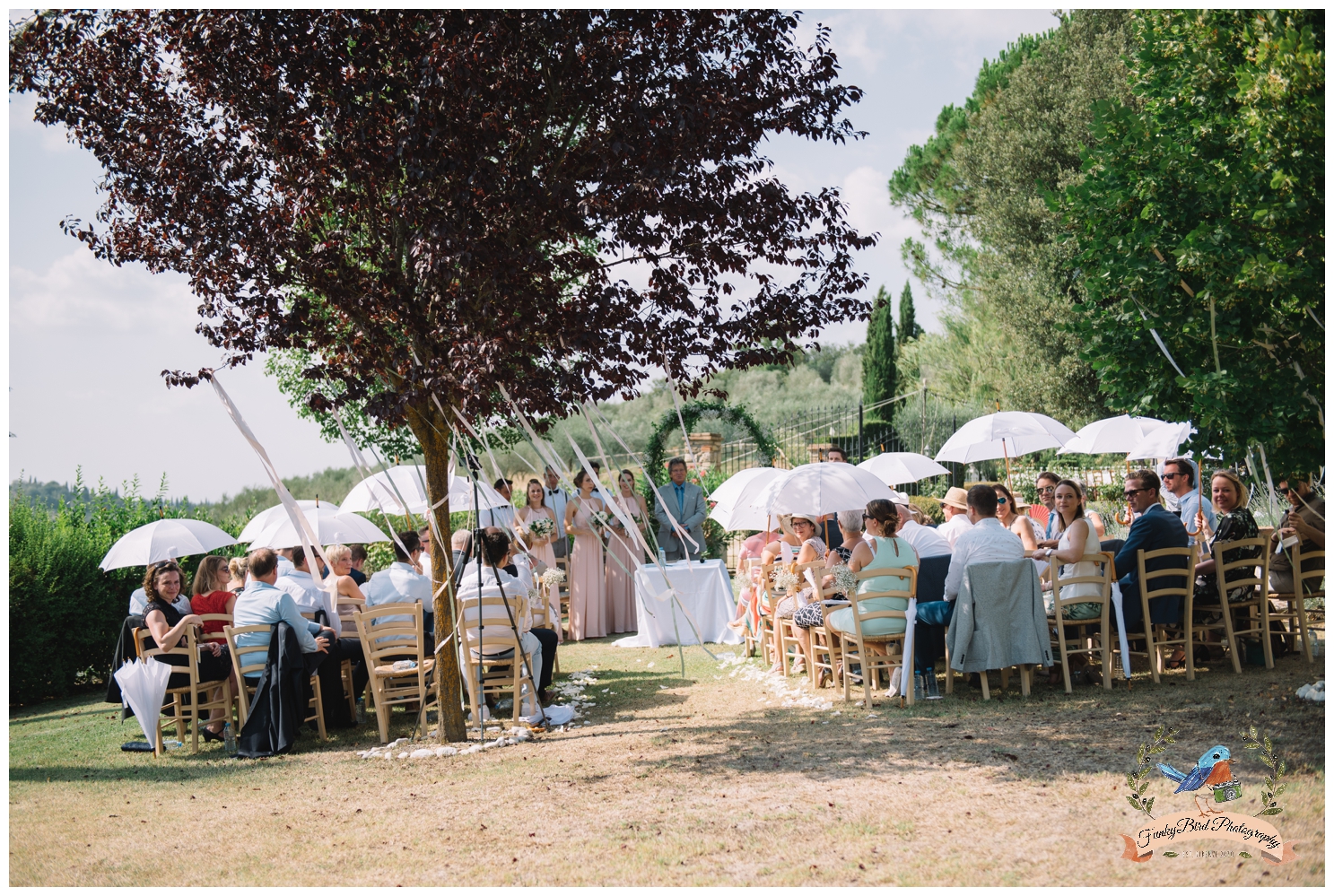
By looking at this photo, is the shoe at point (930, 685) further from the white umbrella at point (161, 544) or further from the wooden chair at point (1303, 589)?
the white umbrella at point (161, 544)

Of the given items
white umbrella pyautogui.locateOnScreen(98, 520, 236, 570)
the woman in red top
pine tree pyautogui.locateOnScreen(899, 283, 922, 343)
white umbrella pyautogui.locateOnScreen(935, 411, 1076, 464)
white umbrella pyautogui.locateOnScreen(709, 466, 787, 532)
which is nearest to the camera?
the woman in red top

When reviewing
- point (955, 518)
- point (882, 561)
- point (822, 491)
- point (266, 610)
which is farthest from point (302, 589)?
point (955, 518)

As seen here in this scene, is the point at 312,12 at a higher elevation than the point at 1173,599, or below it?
higher

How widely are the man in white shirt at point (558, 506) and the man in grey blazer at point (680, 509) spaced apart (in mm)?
1151

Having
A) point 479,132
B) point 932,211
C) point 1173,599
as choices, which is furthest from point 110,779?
point 932,211

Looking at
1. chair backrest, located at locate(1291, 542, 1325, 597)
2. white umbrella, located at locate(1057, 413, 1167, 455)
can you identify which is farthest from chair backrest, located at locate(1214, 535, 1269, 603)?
white umbrella, located at locate(1057, 413, 1167, 455)

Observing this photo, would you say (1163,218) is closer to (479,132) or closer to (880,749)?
(880,749)

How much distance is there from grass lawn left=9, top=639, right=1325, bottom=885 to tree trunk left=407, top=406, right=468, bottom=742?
0.38m

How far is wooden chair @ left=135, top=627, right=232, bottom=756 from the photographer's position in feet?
21.8

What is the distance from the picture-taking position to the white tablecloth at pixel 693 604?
401 inches

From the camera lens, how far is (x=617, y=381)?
20.3 feet

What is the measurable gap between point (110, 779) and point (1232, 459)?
6.72 m

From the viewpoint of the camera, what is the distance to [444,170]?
5.41 meters

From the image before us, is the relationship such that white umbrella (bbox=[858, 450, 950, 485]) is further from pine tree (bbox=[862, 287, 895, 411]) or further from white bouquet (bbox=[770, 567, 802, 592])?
pine tree (bbox=[862, 287, 895, 411])
